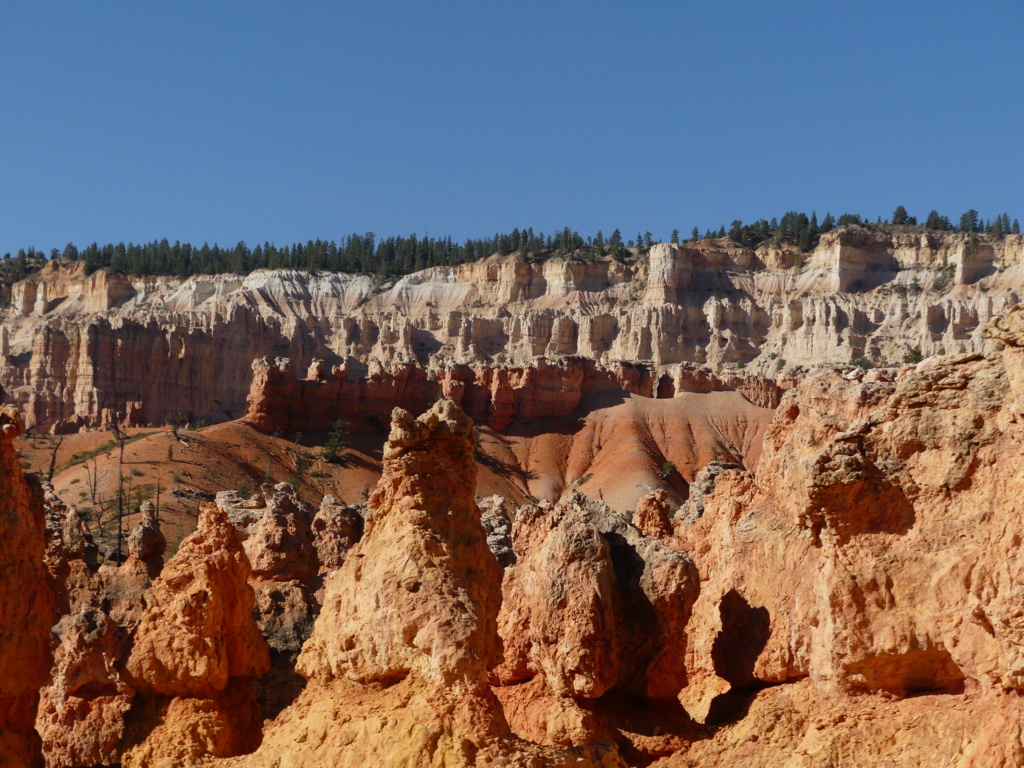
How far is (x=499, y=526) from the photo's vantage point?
29.2m

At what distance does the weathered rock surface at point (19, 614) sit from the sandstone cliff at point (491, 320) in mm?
80854

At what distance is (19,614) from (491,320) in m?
125

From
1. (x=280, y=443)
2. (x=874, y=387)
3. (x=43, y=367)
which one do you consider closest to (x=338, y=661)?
(x=874, y=387)

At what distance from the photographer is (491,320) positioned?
138250mm

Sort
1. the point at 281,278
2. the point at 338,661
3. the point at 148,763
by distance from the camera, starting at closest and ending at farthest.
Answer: the point at 338,661 → the point at 148,763 → the point at 281,278

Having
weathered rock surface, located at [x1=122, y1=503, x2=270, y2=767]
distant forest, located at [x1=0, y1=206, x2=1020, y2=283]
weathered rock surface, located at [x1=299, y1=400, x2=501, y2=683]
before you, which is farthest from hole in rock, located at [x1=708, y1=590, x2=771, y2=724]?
distant forest, located at [x1=0, y1=206, x2=1020, y2=283]

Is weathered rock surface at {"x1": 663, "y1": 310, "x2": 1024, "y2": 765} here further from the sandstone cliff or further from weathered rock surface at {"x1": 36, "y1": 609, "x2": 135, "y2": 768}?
the sandstone cliff

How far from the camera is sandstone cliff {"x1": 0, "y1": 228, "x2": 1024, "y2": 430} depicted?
359 feet

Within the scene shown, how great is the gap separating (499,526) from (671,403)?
76.4 metres

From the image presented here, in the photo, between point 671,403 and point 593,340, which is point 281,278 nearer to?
point 593,340

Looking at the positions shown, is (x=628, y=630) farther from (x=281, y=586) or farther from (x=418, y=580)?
(x=281, y=586)

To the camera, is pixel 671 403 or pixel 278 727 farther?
pixel 671 403

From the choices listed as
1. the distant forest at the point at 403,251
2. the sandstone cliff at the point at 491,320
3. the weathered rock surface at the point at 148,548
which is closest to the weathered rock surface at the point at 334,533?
the weathered rock surface at the point at 148,548

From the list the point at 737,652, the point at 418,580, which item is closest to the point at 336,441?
the point at 737,652
